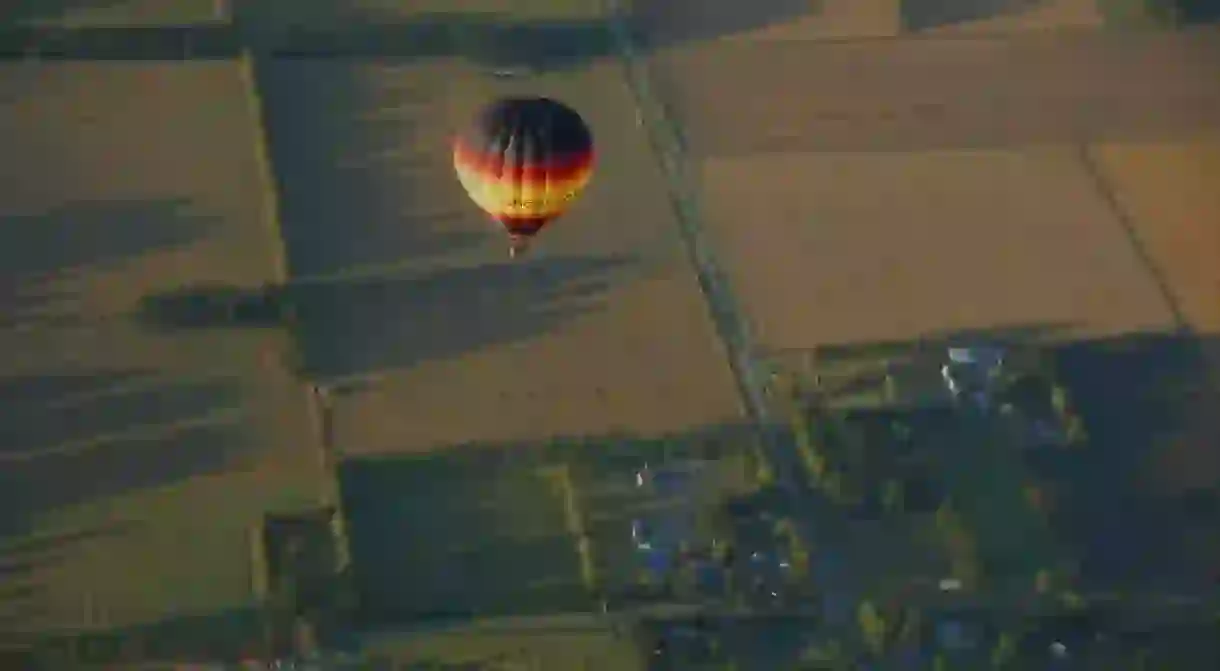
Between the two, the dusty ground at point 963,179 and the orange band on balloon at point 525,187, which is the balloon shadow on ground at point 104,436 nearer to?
the orange band on balloon at point 525,187

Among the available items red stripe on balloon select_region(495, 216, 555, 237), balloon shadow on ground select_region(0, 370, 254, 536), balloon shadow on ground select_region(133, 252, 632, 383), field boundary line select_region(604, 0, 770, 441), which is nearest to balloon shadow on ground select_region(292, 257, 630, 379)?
balloon shadow on ground select_region(133, 252, 632, 383)

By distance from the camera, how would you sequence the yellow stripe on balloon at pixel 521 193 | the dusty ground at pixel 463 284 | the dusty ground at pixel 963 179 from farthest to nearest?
the dusty ground at pixel 963 179 → the dusty ground at pixel 463 284 → the yellow stripe on balloon at pixel 521 193

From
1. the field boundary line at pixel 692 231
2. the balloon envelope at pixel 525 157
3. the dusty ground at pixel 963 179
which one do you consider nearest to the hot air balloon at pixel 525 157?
the balloon envelope at pixel 525 157

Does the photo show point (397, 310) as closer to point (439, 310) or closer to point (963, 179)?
point (439, 310)

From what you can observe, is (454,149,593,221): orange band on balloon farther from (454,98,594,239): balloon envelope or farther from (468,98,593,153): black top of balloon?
(468,98,593,153): black top of balloon

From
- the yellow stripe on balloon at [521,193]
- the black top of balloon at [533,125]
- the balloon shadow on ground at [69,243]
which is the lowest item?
the yellow stripe on balloon at [521,193]

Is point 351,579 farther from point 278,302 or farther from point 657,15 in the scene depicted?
point 657,15

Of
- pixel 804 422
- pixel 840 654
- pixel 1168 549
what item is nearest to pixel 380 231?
pixel 804 422
